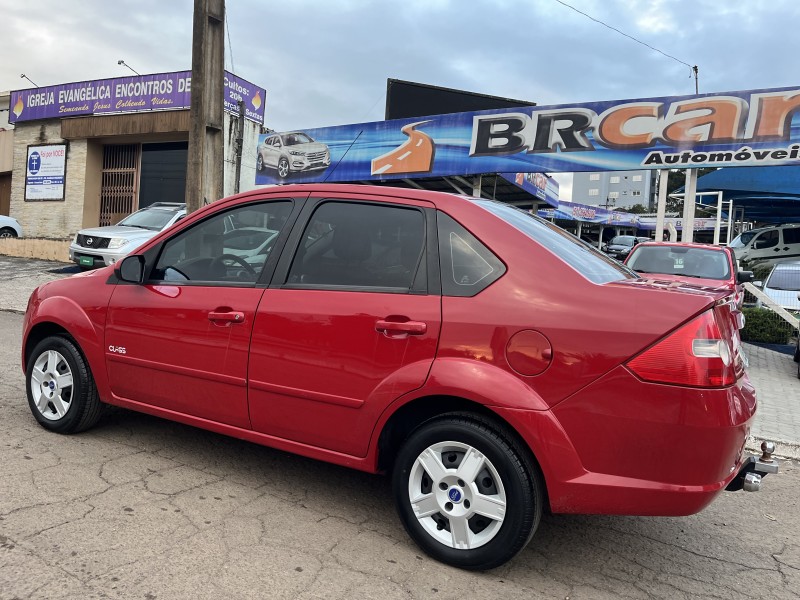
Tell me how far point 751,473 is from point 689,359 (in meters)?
0.75

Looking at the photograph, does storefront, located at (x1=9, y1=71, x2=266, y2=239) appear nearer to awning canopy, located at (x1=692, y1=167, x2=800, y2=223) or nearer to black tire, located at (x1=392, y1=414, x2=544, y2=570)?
awning canopy, located at (x1=692, y1=167, x2=800, y2=223)

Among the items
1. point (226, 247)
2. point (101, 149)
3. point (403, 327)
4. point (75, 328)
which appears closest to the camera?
point (403, 327)

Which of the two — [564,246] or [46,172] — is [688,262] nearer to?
[564,246]

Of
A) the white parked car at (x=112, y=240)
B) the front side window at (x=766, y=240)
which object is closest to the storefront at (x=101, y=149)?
the white parked car at (x=112, y=240)

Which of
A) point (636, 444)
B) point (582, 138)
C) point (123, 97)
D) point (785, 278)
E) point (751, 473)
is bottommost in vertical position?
point (751, 473)

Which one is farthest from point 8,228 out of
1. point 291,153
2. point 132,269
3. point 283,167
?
point 132,269

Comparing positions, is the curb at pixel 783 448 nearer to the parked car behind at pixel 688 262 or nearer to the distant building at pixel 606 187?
the parked car behind at pixel 688 262

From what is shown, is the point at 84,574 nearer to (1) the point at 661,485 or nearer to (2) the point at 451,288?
(2) the point at 451,288

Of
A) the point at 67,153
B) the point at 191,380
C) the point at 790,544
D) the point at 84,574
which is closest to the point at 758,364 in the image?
the point at 790,544

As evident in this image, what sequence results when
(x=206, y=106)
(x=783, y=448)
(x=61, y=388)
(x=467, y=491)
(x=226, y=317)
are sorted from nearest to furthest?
(x=467, y=491)
(x=226, y=317)
(x=61, y=388)
(x=783, y=448)
(x=206, y=106)

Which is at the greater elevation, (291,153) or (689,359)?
(291,153)

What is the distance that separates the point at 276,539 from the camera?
111 inches

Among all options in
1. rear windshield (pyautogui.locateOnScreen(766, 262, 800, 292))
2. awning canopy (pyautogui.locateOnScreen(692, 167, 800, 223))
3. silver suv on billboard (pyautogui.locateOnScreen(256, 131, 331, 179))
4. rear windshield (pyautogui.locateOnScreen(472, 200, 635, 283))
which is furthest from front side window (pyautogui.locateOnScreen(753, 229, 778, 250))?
rear windshield (pyautogui.locateOnScreen(472, 200, 635, 283))

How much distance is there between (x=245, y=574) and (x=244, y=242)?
186 centimetres
